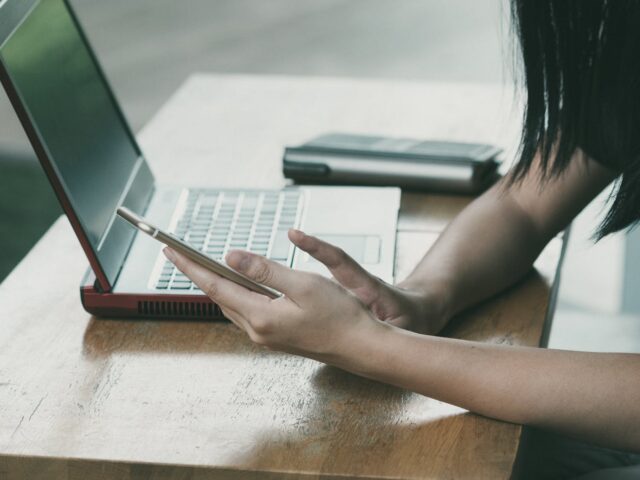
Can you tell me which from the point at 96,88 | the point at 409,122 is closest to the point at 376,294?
the point at 96,88

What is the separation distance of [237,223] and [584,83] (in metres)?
0.42

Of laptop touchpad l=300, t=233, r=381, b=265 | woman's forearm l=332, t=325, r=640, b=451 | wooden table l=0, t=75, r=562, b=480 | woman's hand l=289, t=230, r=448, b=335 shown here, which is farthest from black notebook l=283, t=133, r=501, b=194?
woman's forearm l=332, t=325, r=640, b=451

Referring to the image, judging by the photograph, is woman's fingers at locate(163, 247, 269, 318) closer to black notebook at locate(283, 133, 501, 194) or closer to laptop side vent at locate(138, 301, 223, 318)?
laptop side vent at locate(138, 301, 223, 318)

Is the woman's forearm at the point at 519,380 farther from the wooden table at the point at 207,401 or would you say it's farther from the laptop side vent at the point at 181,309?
the laptop side vent at the point at 181,309

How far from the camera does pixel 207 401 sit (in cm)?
83

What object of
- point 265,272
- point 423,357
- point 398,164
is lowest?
point 398,164

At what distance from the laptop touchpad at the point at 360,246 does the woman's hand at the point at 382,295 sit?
87 mm

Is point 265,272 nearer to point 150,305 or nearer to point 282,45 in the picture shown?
point 150,305

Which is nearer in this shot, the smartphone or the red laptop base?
the smartphone

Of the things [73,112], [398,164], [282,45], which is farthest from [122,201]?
[282,45]

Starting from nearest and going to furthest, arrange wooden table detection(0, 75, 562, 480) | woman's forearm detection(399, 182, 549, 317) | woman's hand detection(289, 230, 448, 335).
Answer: wooden table detection(0, 75, 562, 480)
woman's hand detection(289, 230, 448, 335)
woman's forearm detection(399, 182, 549, 317)

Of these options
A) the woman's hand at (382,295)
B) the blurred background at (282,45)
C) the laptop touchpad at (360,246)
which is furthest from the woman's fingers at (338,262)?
the blurred background at (282,45)

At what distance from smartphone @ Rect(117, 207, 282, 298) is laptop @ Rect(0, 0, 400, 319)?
14 centimetres

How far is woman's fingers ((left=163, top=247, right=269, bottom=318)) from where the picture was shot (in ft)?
2.62
